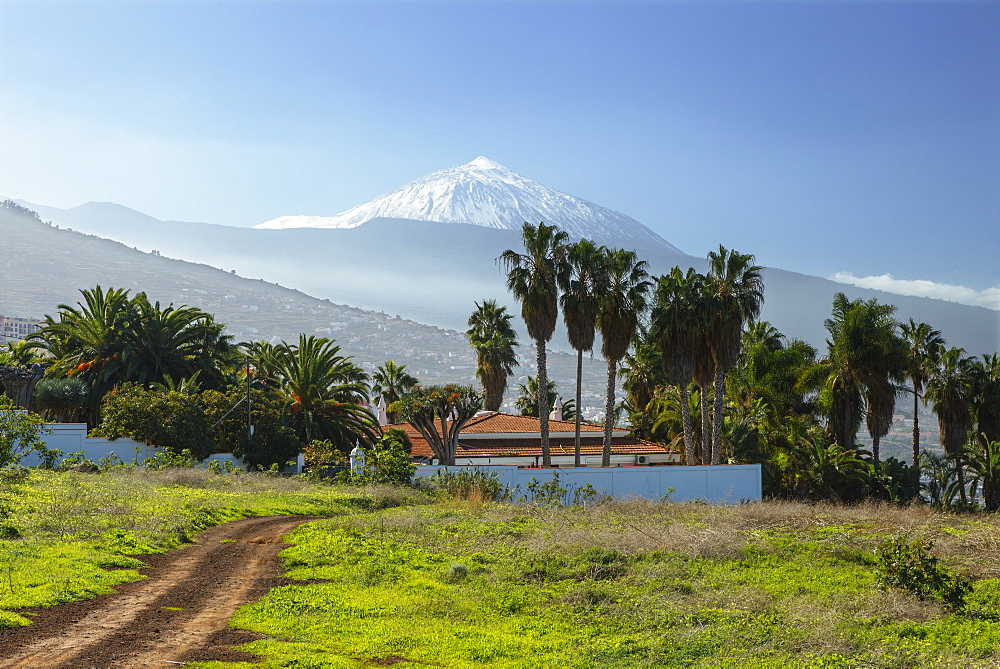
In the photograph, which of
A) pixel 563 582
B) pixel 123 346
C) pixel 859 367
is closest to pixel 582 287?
pixel 859 367

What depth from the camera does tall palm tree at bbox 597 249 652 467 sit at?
4619cm

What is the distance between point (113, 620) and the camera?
12633 mm

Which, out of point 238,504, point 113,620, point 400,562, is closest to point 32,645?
point 113,620

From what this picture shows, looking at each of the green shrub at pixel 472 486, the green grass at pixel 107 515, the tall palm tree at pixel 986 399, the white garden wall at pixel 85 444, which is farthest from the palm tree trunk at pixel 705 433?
the white garden wall at pixel 85 444

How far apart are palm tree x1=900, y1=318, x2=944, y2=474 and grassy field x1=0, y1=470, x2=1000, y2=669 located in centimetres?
3251

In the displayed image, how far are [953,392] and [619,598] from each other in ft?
161

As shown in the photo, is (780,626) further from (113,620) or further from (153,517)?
(153,517)

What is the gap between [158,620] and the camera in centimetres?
1275

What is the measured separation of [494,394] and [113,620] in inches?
2452

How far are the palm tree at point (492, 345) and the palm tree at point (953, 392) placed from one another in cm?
3160

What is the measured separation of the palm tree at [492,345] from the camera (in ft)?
234

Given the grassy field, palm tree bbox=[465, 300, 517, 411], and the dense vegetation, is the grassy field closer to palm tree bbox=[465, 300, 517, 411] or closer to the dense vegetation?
the dense vegetation

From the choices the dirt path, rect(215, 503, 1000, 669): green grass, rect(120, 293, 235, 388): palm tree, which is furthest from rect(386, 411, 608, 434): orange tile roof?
the dirt path

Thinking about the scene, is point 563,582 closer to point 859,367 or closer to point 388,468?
point 388,468
